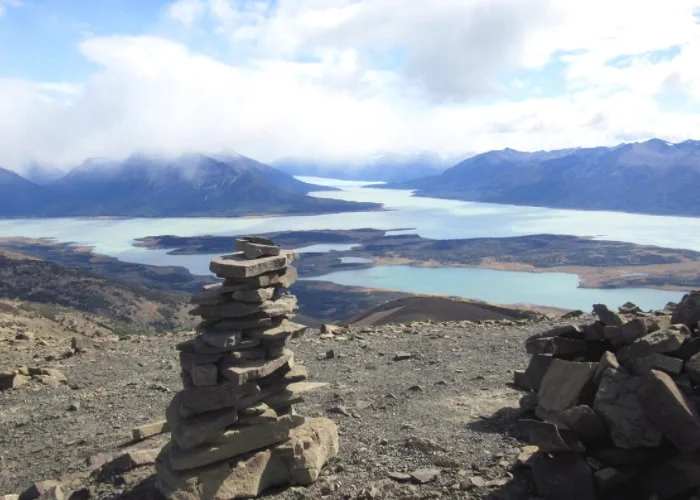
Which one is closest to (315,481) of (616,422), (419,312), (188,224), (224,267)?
(224,267)

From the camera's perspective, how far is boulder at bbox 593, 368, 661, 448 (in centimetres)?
691

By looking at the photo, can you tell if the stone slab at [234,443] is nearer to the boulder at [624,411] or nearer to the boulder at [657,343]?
the boulder at [624,411]

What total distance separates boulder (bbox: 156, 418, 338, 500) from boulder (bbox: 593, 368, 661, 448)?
342cm

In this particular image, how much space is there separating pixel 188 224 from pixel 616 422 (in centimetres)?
17922

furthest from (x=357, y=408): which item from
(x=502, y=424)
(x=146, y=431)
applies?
(x=146, y=431)

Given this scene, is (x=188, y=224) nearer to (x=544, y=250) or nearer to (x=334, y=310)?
(x=544, y=250)

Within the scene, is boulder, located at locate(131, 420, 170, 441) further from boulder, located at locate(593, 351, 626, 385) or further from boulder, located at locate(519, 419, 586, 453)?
boulder, located at locate(593, 351, 626, 385)

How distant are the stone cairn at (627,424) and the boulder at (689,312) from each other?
0.18 m

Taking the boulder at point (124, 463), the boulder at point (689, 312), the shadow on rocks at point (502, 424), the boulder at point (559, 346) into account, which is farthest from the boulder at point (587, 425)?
the boulder at point (124, 463)

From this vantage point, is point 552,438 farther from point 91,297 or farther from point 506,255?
point 506,255

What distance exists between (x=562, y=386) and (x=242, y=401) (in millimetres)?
4071

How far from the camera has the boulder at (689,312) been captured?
862cm

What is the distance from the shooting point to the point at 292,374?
831 centimetres

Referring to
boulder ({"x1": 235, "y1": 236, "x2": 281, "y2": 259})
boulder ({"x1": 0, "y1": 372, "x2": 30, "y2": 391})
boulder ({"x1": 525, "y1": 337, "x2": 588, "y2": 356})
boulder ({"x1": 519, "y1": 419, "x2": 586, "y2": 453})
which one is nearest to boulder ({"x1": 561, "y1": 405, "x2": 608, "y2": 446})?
boulder ({"x1": 519, "y1": 419, "x2": 586, "y2": 453})
